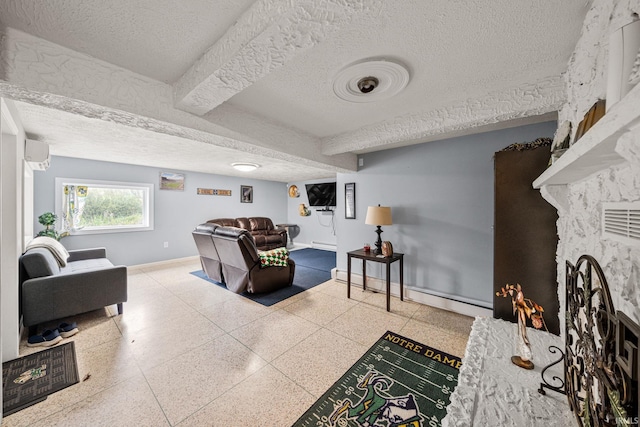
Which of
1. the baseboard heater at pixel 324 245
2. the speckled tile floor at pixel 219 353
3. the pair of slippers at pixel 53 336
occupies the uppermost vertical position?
the baseboard heater at pixel 324 245

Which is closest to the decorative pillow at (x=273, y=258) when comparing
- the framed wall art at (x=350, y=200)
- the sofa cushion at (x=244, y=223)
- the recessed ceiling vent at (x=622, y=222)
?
the framed wall art at (x=350, y=200)

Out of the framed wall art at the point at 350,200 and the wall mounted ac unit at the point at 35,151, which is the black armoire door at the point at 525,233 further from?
the wall mounted ac unit at the point at 35,151

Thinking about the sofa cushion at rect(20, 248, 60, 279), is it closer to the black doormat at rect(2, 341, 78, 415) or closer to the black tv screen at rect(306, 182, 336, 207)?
the black doormat at rect(2, 341, 78, 415)

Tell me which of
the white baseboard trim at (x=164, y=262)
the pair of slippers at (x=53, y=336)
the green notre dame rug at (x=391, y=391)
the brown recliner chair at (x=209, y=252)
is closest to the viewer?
the green notre dame rug at (x=391, y=391)

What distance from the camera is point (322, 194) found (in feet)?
20.8

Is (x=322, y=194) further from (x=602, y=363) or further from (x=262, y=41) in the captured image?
(x=602, y=363)

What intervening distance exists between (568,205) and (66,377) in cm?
355

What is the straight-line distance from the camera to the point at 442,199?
280cm

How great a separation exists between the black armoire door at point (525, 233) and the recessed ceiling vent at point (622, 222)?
1.04 metres

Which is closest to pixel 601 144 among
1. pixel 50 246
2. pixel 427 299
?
pixel 427 299

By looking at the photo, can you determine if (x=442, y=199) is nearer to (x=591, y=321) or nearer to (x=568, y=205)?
(x=568, y=205)

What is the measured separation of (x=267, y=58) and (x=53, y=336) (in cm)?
316

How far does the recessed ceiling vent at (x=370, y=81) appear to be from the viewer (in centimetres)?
138

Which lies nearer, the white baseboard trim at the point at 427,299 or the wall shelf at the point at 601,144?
the wall shelf at the point at 601,144
